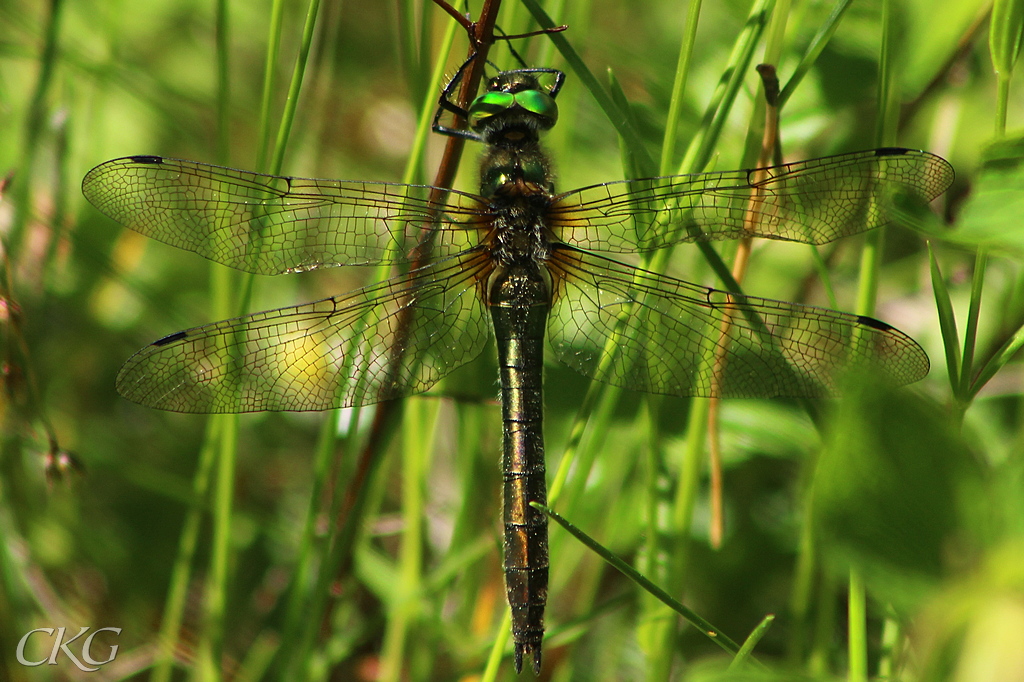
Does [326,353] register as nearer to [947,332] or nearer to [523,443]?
[523,443]

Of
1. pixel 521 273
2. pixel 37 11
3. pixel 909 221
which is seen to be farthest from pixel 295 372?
pixel 37 11

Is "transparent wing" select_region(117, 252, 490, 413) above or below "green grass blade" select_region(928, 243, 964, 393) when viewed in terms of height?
below

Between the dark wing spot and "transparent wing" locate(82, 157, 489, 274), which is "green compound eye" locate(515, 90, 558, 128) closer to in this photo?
"transparent wing" locate(82, 157, 489, 274)

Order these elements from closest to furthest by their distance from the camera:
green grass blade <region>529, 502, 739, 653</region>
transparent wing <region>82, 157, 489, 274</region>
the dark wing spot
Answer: green grass blade <region>529, 502, 739, 653</region>
the dark wing spot
transparent wing <region>82, 157, 489, 274</region>

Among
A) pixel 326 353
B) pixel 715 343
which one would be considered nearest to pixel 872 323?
pixel 715 343

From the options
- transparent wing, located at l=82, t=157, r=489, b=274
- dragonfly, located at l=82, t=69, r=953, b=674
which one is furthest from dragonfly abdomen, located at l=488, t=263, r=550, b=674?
transparent wing, located at l=82, t=157, r=489, b=274

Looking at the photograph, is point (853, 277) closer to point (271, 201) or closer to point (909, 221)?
point (909, 221)

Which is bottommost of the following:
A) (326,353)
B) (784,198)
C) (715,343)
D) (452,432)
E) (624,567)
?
(452,432)
